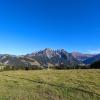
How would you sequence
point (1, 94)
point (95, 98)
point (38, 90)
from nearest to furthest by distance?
point (95, 98) < point (1, 94) < point (38, 90)

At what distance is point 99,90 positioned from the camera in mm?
23281

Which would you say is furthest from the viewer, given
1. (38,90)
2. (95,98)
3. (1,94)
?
(38,90)

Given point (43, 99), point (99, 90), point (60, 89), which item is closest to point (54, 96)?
point (43, 99)

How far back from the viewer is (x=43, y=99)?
20312 millimetres

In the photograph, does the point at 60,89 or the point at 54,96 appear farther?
the point at 60,89

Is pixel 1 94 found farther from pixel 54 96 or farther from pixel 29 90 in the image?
pixel 54 96

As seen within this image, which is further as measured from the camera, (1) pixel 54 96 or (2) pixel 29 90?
(2) pixel 29 90

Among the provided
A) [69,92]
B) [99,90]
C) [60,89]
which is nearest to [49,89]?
[60,89]

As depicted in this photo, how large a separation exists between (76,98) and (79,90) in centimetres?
314

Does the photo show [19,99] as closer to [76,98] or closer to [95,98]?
[76,98]

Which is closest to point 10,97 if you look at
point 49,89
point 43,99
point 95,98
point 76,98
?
point 43,99

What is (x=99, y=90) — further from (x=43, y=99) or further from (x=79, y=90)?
(x=43, y=99)

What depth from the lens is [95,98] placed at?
20.2m

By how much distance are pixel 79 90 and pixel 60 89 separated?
2.39 metres
